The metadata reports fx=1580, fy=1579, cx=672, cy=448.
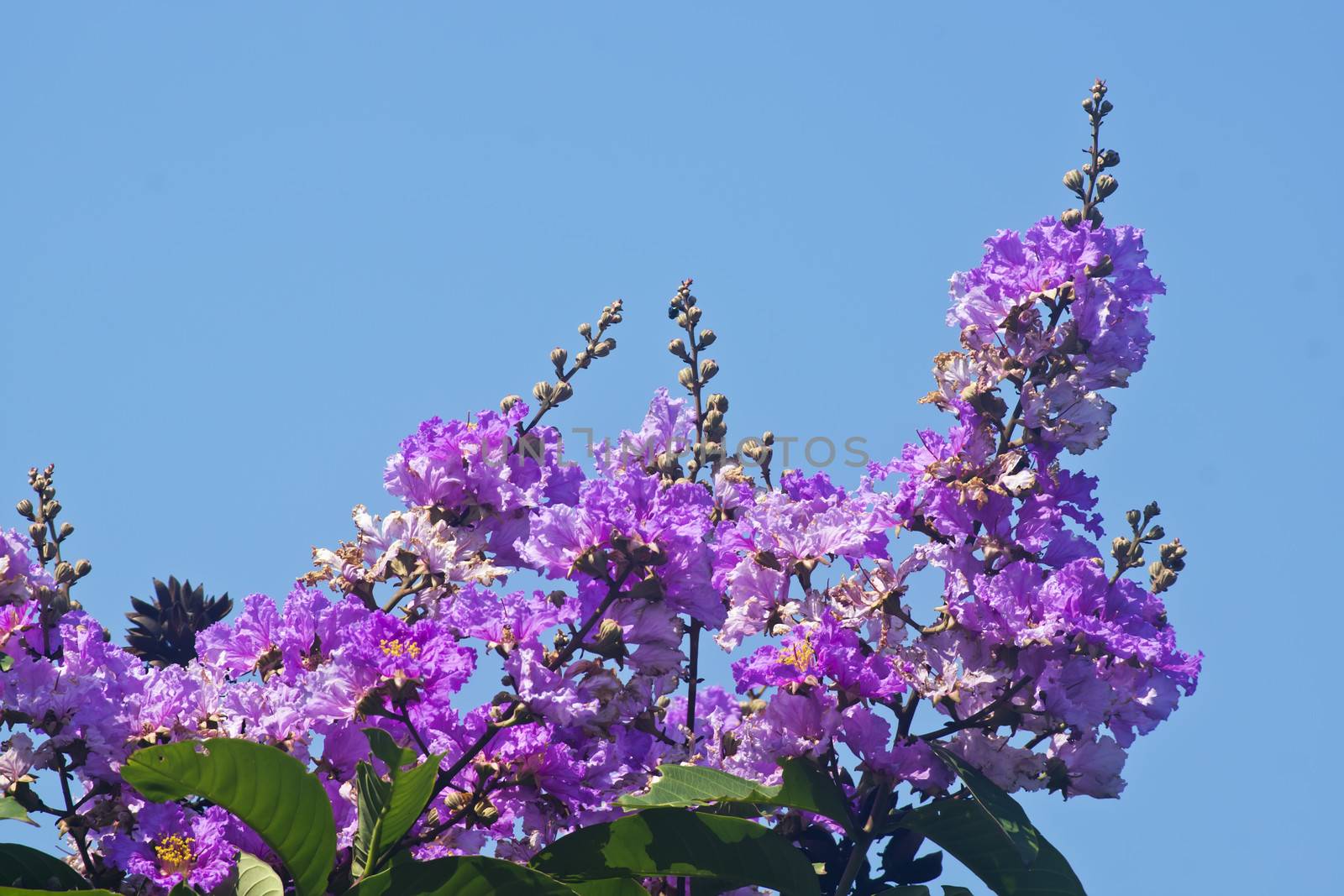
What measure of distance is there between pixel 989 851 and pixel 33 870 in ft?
6.39

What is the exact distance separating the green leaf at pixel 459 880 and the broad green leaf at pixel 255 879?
0.63 ft

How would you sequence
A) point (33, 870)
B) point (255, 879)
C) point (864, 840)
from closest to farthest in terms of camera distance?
point (255, 879) < point (33, 870) < point (864, 840)

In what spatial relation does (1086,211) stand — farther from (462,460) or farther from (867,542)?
(462,460)

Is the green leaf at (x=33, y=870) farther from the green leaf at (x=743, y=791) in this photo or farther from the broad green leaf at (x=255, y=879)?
the green leaf at (x=743, y=791)

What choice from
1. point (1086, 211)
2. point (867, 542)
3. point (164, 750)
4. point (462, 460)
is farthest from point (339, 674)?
point (1086, 211)

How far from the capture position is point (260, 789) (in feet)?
9.82

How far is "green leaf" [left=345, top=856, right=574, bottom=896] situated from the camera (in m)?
2.94

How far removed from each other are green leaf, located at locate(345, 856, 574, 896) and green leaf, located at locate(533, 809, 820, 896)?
0.19 m

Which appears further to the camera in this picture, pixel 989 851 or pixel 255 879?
pixel 989 851

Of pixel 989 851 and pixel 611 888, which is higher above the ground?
pixel 989 851

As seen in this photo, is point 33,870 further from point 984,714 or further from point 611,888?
point 984,714

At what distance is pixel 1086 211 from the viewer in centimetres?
390

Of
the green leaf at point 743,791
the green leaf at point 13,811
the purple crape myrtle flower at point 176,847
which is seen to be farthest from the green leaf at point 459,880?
the green leaf at point 13,811

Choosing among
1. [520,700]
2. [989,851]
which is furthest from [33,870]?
[989,851]
